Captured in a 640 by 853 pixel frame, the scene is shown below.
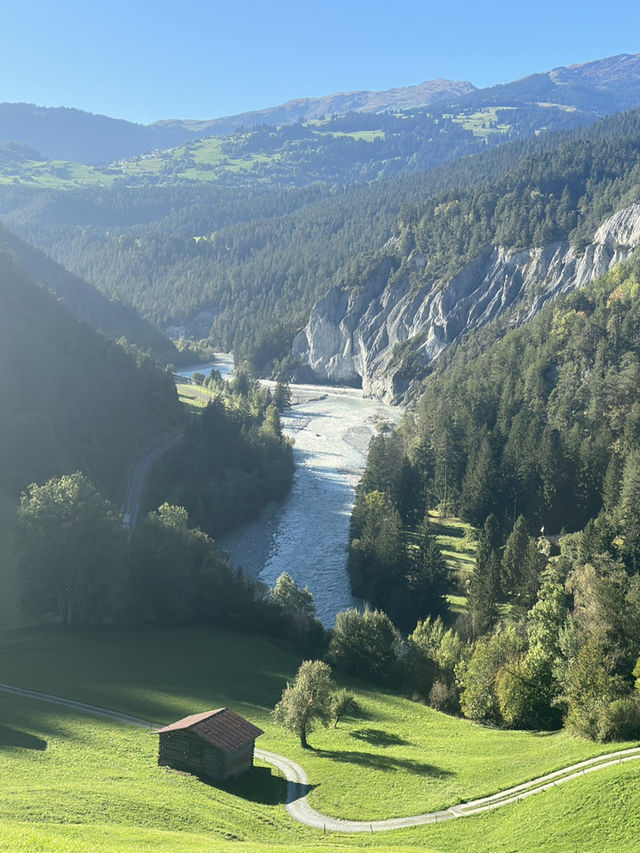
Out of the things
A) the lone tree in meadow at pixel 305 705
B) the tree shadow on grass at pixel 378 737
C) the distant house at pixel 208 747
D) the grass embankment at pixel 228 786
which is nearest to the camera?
the grass embankment at pixel 228 786

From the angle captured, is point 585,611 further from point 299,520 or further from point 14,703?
point 299,520

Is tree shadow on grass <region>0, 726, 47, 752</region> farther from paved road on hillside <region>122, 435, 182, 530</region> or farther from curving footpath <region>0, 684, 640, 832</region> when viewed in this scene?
paved road on hillside <region>122, 435, 182, 530</region>

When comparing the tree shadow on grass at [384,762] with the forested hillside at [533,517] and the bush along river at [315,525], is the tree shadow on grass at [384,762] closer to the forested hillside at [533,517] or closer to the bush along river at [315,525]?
the forested hillside at [533,517]

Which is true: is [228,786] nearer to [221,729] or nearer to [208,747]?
[208,747]

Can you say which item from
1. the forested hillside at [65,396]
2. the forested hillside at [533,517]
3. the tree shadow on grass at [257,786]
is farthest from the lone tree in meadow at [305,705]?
the forested hillside at [65,396]

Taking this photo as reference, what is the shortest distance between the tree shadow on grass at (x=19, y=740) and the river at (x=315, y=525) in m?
40.0

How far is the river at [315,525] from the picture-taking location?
8894 cm

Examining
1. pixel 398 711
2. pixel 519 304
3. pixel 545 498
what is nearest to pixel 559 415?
pixel 545 498

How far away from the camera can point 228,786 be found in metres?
38.2

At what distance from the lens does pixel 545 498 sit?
316ft

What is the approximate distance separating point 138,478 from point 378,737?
2724 inches

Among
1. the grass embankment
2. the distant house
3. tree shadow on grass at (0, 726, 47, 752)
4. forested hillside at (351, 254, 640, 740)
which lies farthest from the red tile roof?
forested hillside at (351, 254, 640, 740)

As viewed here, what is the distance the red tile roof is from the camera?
127ft

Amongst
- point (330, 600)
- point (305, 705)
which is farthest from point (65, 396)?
point (305, 705)
